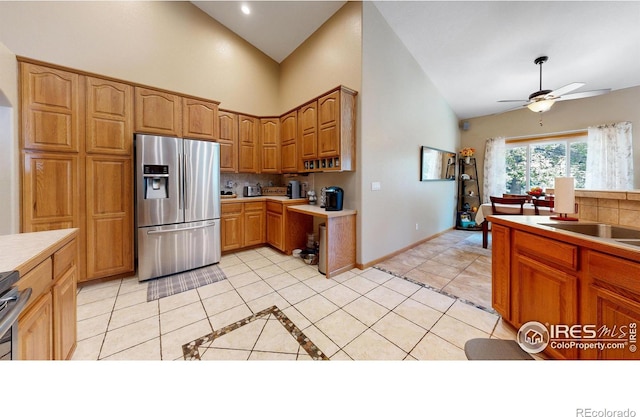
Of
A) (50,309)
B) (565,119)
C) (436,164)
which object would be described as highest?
(565,119)

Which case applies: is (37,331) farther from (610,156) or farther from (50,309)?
(610,156)

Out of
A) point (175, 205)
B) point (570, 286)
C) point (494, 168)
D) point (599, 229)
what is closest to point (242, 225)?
point (175, 205)

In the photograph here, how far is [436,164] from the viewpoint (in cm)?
471

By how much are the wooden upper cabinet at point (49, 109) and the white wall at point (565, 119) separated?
7.66 meters

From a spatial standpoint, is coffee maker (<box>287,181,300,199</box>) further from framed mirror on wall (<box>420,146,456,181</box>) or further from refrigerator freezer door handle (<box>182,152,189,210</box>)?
framed mirror on wall (<box>420,146,456,181</box>)

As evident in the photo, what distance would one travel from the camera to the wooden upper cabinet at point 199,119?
301cm

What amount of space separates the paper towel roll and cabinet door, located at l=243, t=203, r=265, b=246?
12.0ft

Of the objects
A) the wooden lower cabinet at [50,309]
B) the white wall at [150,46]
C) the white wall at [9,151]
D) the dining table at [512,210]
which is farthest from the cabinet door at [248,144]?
the dining table at [512,210]

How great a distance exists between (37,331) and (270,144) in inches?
142

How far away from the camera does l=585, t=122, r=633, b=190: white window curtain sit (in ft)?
13.2

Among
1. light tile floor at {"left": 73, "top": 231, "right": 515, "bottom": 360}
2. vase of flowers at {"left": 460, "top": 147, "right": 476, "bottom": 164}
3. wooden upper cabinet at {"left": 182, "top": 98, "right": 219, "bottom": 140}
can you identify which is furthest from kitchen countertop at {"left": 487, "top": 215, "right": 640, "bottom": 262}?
vase of flowers at {"left": 460, "top": 147, "right": 476, "bottom": 164}

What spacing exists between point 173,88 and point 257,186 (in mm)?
2028

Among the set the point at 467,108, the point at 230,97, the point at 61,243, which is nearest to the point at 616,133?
the point at 467,108

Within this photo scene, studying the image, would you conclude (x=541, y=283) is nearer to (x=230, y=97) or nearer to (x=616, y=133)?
(x=230, y=97)
